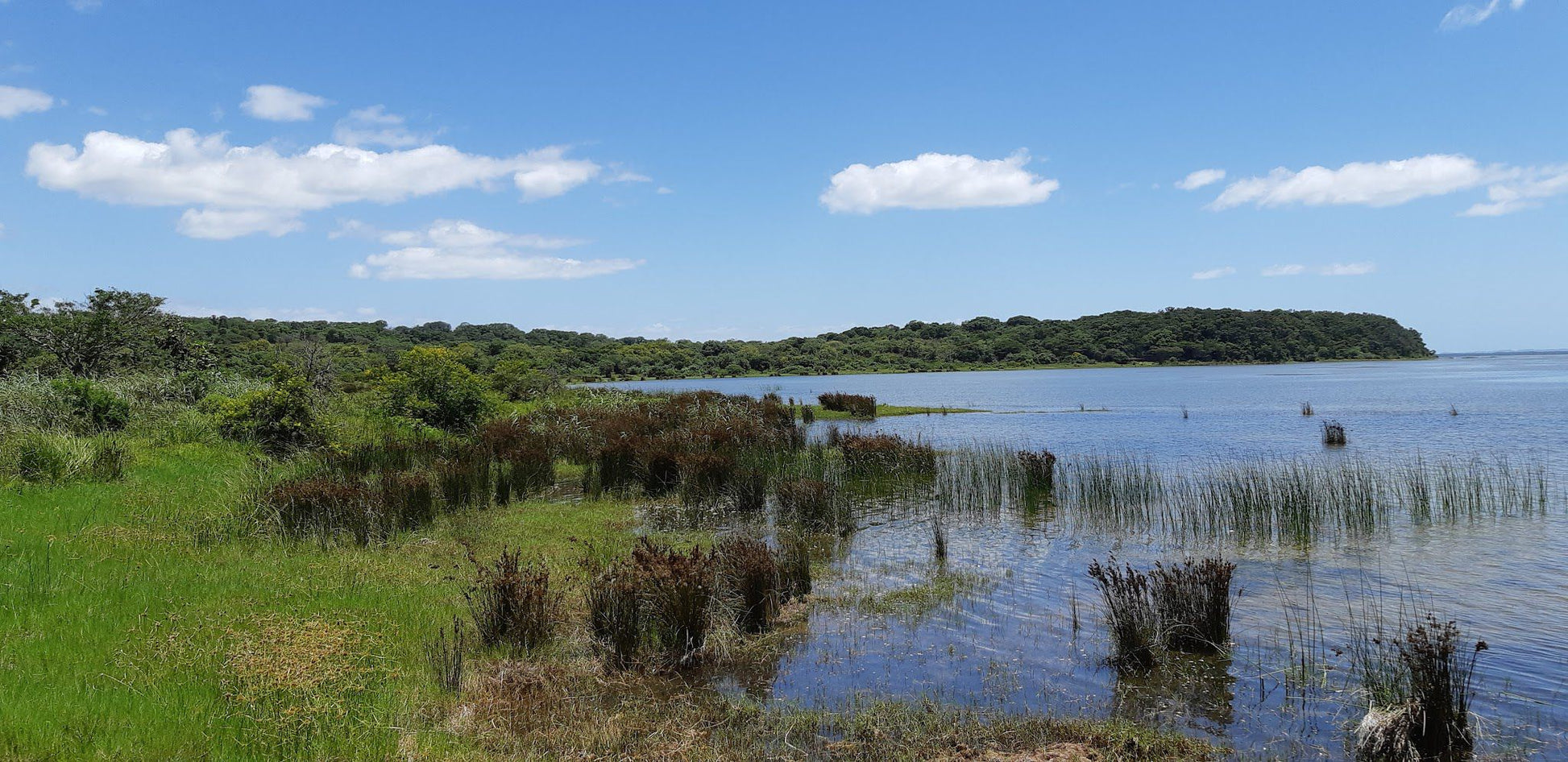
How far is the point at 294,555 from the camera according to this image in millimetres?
8734

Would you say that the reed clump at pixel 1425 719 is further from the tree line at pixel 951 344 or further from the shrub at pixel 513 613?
the tree line at pixel 951 344

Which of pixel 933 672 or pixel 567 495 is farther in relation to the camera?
pixel 567 495

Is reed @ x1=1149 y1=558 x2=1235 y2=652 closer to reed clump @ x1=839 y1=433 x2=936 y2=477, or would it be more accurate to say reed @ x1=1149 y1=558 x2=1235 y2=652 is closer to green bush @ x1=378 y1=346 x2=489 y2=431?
reed clump @ x1=839 y1=433 x2=936 y2=477

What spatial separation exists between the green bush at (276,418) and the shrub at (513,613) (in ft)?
36.7

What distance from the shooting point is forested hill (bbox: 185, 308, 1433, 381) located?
341 feet

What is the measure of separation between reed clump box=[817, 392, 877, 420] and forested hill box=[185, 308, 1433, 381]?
195 ft

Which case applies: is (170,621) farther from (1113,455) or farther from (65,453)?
(1113,455)

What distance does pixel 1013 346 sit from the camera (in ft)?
421

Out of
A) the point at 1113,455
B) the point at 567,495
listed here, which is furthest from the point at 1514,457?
the point at 567,495

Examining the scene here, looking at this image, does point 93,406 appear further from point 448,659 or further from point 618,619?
point 618,619

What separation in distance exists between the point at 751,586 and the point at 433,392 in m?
15.5

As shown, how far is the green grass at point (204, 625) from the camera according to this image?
4.29 m

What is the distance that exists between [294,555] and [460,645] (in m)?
4.12

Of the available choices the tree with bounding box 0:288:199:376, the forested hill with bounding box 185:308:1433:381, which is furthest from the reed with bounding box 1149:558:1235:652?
the forested hill with bounding box 185:308:1433:381
